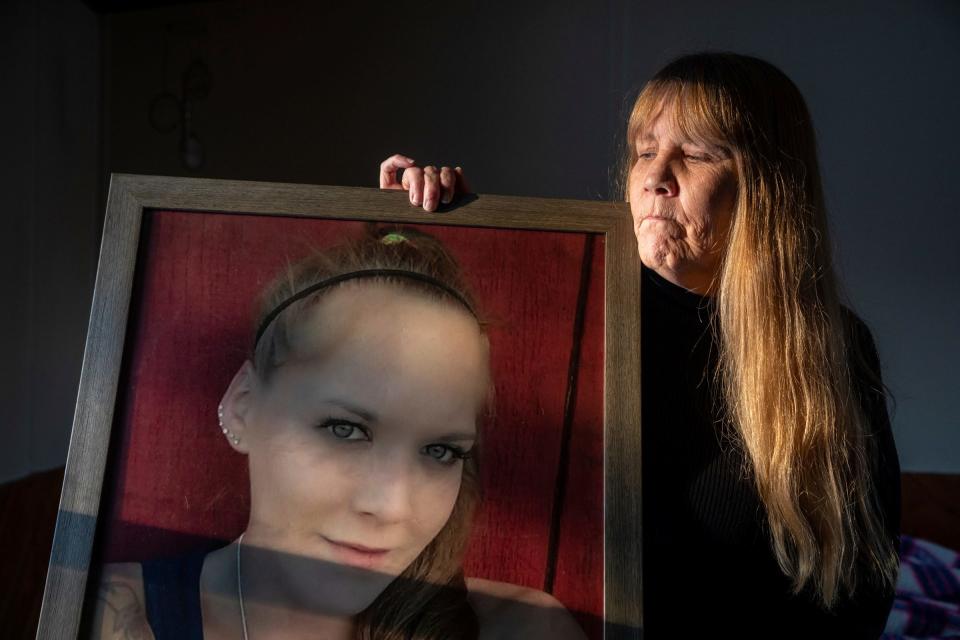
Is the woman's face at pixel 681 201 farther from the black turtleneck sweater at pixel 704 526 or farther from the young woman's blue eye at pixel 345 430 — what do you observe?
the young woman's blue eye at pixel 345 430

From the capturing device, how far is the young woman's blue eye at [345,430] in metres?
0.84

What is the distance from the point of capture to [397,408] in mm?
848

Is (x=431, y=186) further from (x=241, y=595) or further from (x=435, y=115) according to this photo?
(x=435, y=115)

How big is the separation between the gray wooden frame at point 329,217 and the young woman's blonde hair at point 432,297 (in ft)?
0.11

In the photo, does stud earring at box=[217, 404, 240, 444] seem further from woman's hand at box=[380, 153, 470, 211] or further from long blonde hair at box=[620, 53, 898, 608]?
long blonde hair at box=[620, 53, 898, 608]

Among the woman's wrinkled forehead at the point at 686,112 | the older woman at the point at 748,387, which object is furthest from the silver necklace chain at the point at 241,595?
the woman's wrinkled forehead at the point at 686,112

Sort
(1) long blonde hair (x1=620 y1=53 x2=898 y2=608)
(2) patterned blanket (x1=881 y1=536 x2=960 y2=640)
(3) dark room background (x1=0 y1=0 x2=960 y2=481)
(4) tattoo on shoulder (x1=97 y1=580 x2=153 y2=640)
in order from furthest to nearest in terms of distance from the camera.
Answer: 1. (3) dark room background (x1=0 y1=0 x2=960 y2=481)
2. (2) patterned blanket (x1=881 y1=536 x2=960 y2=640)
3. (1) long blonde hair (x1=620 y1=53 x2=898 y2=608)
4. (4) tattoo on shoulder (x1=97 y1=580 x2=153 y2=640)

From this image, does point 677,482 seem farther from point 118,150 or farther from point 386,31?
point 118,150

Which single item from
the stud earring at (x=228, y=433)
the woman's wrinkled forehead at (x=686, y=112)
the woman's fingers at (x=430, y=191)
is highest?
the woman's wrinkled forehead at (x=686, y=112)

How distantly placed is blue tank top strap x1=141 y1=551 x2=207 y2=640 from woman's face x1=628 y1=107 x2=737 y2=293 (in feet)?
1.88

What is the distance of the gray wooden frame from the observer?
2.66ft

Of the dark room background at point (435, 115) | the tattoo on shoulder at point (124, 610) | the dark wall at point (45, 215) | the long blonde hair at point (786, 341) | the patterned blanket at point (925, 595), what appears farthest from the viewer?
the dark room background at point (435, 115)

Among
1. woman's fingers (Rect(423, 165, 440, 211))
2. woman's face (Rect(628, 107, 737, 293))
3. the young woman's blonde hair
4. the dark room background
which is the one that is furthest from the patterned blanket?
woman's fingers (Rect(423, 165, 440, 211))

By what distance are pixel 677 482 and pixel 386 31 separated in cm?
279
